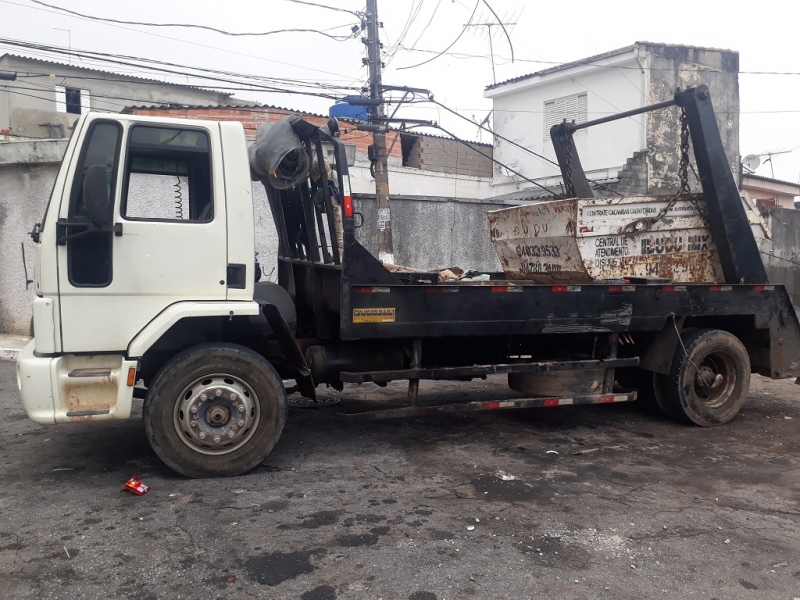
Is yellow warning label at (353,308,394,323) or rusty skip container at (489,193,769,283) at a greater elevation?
rusty skip container at (489,193,769,283)

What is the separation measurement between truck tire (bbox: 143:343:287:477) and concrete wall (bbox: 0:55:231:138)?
26.5m

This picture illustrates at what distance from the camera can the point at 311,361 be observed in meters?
5.46

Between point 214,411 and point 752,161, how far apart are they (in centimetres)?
1982

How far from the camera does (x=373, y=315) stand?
5.14 meters

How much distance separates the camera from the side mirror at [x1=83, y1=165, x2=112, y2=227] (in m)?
4.16

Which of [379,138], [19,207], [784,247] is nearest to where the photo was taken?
[19,207]

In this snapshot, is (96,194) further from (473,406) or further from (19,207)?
(19,207)

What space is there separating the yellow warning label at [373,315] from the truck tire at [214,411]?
75cm

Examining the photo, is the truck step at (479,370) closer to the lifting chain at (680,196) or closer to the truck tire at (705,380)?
the truck tire at (705,380)

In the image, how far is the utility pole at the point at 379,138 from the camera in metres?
11.6

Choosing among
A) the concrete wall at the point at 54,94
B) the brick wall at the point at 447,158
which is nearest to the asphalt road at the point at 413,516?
the brick wall at the point at 447,158

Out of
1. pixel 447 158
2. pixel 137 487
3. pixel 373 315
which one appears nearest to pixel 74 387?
pixel 137 487

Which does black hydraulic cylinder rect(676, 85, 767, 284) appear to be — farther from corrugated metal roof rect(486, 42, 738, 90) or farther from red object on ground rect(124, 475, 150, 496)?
corrugated metal roof rect(486, 42, 738, 90)

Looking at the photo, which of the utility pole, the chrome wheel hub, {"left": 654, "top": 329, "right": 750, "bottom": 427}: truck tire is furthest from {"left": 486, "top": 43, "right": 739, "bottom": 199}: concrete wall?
the chrome wheel hub
